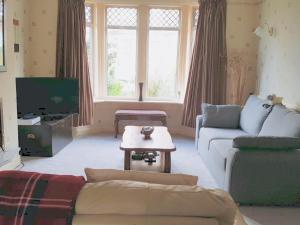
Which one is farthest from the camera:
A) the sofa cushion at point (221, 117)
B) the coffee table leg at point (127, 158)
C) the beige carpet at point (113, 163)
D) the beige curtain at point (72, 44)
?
the beige curtain at point (72, 44)

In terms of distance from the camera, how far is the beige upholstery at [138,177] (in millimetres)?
1363

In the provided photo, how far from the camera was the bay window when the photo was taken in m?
5.75

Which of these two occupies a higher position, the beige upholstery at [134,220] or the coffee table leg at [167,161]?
the beige upholstery at [134,220]

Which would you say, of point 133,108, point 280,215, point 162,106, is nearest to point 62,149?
point 133,108

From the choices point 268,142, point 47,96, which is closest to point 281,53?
point 268,142

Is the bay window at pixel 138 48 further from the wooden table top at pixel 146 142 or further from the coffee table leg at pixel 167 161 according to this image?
the coffee table leg at pixel 167 161

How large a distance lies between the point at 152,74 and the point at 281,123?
119 inches

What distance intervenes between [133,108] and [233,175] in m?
3.18

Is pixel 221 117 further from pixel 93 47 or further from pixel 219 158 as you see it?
pixel 93 47

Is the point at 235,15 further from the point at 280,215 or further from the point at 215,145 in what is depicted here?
the point at 280,215

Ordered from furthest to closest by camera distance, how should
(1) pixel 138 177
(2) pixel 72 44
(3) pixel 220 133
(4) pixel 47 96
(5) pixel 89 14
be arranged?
(5) pixel 89 14, (2) pixel 72 44, (4) pixel 47 96, (3) pixel 220 133, (1) pixel 138 177

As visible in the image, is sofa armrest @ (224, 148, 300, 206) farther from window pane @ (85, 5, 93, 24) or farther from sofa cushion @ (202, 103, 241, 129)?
window pane @ (85, 5, 93, 24)

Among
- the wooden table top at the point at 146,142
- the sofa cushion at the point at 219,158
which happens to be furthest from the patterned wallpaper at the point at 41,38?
the sofa cushion at the point at 219,158

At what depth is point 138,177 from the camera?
1.39m
